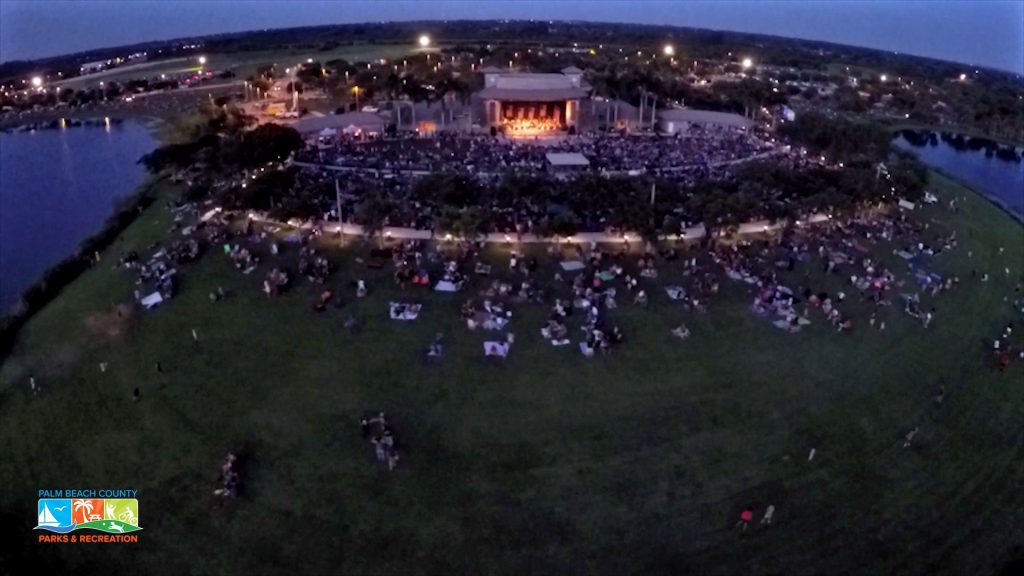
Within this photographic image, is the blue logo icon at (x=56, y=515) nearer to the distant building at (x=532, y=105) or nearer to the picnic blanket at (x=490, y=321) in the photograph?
the picnic blanket at (x=490, y=321)

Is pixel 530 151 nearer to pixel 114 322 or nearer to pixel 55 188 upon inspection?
pixel 114 322

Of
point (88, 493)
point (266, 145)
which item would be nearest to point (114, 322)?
point (88, 493)

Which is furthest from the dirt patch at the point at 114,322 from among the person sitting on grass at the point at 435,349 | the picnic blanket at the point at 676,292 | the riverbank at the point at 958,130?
the riverbank at the point at 958,130

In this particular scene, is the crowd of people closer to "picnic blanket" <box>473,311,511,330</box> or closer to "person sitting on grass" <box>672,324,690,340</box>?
"picnic blanket" <box>473,311,511,330</box>

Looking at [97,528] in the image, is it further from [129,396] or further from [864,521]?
[864,521]

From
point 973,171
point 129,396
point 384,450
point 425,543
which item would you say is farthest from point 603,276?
point 973,171

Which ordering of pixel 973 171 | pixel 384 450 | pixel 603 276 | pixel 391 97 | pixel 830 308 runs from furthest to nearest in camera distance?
pixel 391 97, pixel 973 171, pixel 603 276, pixel 830 308, pixel 384 450
